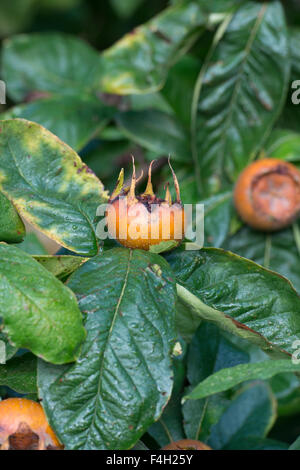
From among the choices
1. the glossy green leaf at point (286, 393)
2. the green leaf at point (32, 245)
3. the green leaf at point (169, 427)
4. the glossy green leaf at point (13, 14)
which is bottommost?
the glossy green leaf at point (286, 393)

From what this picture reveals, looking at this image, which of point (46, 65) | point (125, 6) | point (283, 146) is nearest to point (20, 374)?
point (283, 146)

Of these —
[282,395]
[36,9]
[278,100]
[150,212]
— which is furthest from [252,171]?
[36,9]

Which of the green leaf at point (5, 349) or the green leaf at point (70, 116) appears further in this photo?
the green leaf at point (70, 116)

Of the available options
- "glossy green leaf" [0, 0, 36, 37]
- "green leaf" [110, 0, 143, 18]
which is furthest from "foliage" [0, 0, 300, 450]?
"glossy green leaf" [0, 0, 36, 37]

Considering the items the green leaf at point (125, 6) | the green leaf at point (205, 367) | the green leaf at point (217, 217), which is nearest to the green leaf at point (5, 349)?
the green leaf at point (205, 367)

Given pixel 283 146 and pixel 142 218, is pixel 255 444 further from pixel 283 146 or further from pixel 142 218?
pixel 283 146

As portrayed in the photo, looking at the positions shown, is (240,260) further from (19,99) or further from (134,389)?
(19,99)

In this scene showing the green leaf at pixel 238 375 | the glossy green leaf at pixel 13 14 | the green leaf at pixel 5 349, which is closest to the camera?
the green leaf at pixel 238 375

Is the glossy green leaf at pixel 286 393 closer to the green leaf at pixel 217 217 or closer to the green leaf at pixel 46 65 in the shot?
the green leaf at pixel 217 217

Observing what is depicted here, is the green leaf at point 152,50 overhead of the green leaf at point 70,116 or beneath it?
overhead

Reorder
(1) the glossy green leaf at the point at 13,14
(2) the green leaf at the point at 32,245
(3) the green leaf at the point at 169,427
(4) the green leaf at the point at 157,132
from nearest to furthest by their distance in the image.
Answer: (3) the green leaf at the point at 169,427
(2) the green leaf at the point at 32,245
(4) the green leaf at the point at 157,132
(1) the glossy green leaf at the point at 13,14
